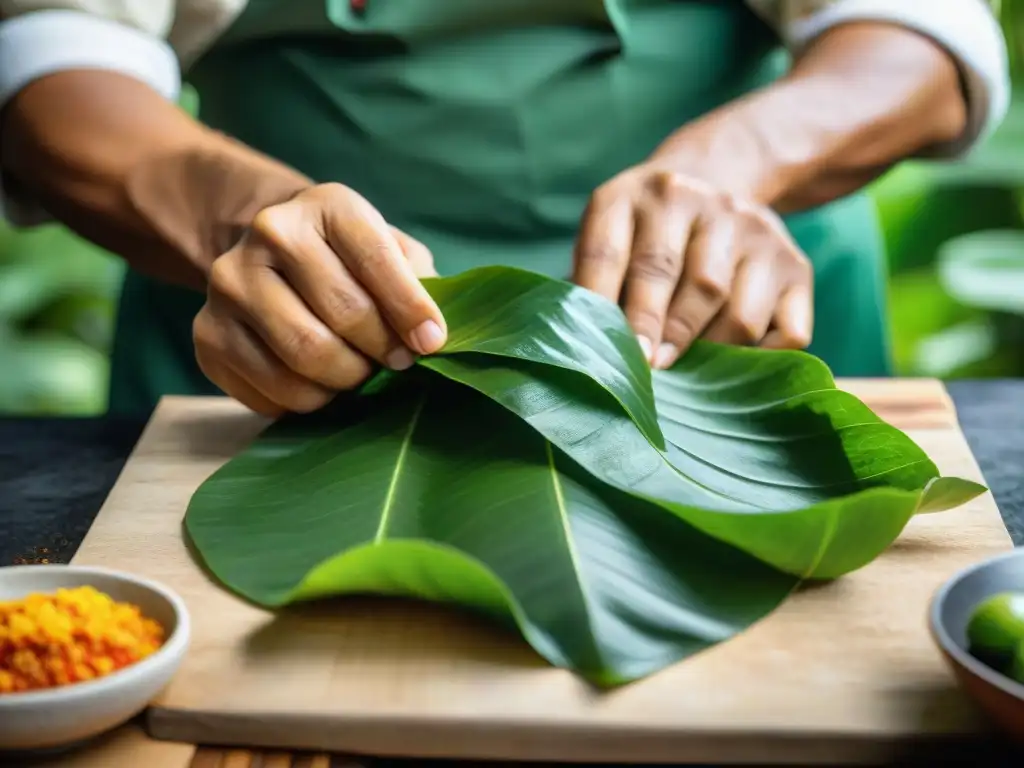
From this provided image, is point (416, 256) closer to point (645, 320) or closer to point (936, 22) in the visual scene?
point (645, 320)

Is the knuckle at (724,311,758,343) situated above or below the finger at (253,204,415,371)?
below

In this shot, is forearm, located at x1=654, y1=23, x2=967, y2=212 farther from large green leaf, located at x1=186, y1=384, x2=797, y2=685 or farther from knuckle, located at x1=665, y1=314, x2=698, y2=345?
large green leaf, located at x1=186, y1=384, x2=797, y2=685

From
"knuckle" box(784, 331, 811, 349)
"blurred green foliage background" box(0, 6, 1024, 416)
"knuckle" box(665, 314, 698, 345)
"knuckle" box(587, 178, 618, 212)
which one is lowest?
"blurred green foliage background" box(0, 6, 1024, 416)

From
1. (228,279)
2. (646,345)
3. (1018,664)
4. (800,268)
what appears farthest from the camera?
(800,268)

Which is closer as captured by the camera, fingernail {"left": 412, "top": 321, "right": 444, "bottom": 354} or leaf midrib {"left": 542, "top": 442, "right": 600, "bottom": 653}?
leaf midrib {"left": 542, "top": 442, "right": 600, "bottom": 653}

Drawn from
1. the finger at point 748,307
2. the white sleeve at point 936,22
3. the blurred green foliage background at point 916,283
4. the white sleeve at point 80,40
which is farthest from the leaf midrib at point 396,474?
the blurred green foliage background at point 916,283

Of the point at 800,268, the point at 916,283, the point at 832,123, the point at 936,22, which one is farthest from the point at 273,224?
the point at 916,283

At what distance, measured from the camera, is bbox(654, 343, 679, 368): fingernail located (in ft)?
3.66

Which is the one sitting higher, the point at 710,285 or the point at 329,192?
the point at 329,192

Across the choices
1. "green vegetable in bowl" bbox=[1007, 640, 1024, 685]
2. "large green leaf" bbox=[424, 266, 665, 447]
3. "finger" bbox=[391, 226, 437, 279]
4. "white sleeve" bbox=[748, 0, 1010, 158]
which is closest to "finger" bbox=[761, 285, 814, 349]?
"large green leaf" bbox=[424, 266, 665, 447]

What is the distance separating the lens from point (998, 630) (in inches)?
24.7

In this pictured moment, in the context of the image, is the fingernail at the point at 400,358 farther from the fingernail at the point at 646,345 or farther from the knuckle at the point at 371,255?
the fingernail at the point at 646,345

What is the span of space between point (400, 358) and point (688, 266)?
1.08 ft

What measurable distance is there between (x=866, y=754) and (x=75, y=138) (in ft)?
3.27
